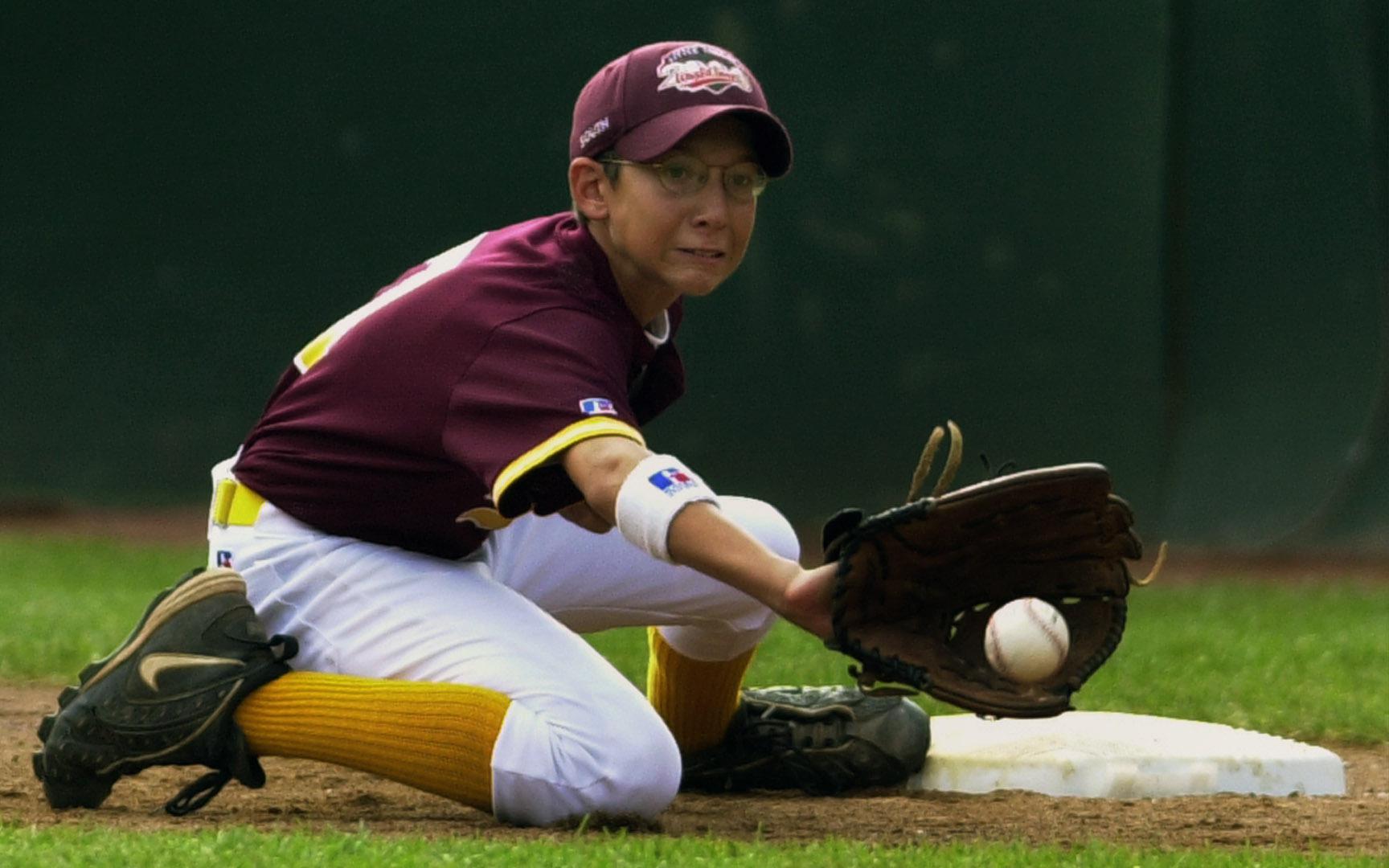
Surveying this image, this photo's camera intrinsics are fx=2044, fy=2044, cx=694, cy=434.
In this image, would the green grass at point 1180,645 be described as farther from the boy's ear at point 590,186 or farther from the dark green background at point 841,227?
the boy's ear at point 590,186

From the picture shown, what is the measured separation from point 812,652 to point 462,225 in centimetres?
331

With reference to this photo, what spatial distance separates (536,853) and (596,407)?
1.94 ft

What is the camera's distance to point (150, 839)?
271 centimetres

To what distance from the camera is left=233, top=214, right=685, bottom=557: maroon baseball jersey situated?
2783 mm

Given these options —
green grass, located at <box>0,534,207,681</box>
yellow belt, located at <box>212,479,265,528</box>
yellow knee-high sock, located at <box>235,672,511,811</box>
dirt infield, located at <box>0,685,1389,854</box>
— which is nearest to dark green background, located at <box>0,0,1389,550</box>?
green grass, located at <box>0,534,207,681</box>

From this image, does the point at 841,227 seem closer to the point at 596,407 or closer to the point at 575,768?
the point at 575,768

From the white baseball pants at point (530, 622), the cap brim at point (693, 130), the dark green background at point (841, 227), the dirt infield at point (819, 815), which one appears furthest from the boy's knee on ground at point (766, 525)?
the dark green background at point (841, 227)

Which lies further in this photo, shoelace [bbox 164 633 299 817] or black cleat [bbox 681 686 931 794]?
black cleat [bbox 681 686 931 794]

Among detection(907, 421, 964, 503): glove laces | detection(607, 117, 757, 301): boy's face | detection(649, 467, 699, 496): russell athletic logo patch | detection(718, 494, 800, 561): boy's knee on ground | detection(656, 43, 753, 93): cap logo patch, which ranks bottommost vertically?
detection(718, 494, 800, 561): boy's knee on ground

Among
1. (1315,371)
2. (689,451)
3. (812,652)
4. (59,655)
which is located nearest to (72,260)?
(689,451)

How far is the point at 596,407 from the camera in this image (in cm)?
275

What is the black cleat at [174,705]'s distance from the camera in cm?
310

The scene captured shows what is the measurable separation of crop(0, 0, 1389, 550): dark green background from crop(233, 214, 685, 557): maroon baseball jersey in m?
4.51

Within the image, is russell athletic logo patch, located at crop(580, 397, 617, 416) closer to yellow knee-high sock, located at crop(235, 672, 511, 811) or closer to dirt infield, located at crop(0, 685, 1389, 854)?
yellow knee-high sock, located at crop(235, 672, 511, 811)
